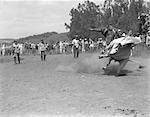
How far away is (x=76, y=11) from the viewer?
63.7 meters

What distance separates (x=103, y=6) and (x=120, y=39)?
152ft

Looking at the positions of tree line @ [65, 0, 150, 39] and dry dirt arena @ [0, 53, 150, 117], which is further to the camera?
tree line @ [65, 0, 150, 39]

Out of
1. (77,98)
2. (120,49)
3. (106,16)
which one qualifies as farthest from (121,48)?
(106,16)

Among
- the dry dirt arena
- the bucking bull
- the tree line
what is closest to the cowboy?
the bucking bull

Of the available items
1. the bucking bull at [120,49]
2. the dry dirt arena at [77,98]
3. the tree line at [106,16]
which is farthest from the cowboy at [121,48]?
the tree line at [106,16]

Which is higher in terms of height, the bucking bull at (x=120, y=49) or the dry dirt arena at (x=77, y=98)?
the bucking bull at (x=120, y=49)

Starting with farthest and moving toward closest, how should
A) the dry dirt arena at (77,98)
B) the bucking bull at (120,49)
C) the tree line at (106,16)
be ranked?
the tree line at (106,16) → the bucking bull at (120,49) → the dry dirt arena at (77,98)

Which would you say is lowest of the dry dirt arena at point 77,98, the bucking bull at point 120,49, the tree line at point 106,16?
the dry dirt arena at point 77,98

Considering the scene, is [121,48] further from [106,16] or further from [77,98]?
[106,16]

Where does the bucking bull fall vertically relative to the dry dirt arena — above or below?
above

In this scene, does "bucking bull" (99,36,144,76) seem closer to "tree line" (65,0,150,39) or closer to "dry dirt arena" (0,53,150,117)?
"dry dirt arena" (0,53,150,117)

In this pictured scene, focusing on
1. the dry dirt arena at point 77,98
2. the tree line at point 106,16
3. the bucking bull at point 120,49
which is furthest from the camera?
the tree line at point 106,16

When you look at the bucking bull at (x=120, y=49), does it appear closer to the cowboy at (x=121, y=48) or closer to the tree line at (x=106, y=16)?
the cowboy at (x=121, y=48)

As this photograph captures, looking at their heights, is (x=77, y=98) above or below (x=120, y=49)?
below
